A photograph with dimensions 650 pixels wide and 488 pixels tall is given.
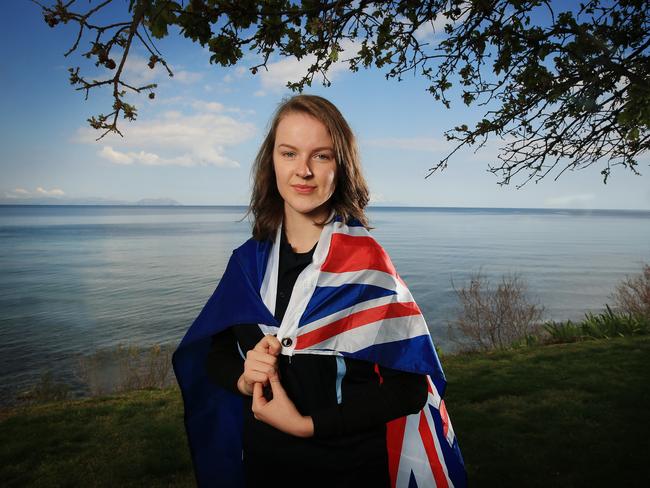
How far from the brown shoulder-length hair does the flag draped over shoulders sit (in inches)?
3.5

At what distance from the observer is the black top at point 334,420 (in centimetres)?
163

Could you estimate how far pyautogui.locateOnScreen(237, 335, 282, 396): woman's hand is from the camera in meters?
1.66

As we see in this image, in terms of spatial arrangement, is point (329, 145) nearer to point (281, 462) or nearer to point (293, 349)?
point (293, 349)

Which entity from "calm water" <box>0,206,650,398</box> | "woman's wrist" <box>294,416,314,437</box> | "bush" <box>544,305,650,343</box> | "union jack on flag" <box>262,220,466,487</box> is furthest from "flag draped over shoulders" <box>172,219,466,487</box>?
"bush" <box>544,305,650,343</box>

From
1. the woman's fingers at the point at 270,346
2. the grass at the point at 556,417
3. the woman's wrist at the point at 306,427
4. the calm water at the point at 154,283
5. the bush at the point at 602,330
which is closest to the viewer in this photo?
the woman's wrist at the point at 306,427

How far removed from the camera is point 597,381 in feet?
22.4

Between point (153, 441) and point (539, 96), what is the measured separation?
20.3ft

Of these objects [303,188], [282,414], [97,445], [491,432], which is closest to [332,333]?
[282,414]

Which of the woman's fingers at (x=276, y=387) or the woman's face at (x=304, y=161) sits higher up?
the woman's face at (x=304, y=161)

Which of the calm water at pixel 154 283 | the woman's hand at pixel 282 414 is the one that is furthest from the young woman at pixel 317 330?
the calm water at pixel 154 283

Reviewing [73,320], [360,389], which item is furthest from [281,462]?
[73,320]

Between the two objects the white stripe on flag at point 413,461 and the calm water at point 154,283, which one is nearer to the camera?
the white stripe on flag at point 413,461

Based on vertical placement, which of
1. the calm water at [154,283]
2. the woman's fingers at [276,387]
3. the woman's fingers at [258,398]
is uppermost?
the woman's fingers at [276,387]

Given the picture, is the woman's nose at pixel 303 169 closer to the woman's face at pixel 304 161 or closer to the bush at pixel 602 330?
the woman's face at pixel 304 161
